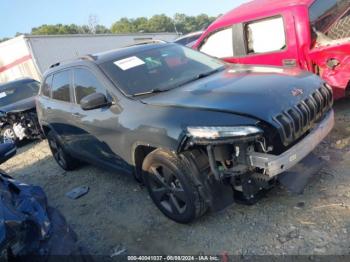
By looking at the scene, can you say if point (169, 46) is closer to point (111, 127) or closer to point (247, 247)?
point (111, 127)

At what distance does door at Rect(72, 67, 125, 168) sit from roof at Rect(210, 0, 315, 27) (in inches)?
111

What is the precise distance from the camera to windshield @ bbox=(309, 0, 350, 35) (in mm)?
5656

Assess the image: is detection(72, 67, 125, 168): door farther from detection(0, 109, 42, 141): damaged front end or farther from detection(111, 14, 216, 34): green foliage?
detection(111, 14, 216, 34): green foliage

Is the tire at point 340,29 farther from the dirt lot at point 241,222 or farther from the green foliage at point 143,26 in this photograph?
the green foliage at point 143,26

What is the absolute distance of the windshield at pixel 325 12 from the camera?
5.66 meters

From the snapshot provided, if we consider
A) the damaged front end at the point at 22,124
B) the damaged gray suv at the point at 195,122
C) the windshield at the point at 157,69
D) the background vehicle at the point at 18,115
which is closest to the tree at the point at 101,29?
the background vehicle at the point at 18,115

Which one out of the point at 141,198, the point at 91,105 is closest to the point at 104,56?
the point at 91,105

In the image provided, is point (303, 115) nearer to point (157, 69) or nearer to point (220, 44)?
point (157, 69)

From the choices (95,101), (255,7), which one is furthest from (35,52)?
(95,101)

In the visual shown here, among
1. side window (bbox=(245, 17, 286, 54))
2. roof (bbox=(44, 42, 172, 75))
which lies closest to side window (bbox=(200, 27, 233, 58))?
side window (bbox=(245, 17, 286, 54))

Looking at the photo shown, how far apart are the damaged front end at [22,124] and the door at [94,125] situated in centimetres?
453

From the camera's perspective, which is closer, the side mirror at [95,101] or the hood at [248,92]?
the hood at [248,92]

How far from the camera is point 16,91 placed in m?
10.7

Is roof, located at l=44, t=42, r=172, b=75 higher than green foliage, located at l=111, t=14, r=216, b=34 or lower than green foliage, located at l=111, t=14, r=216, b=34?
higher
